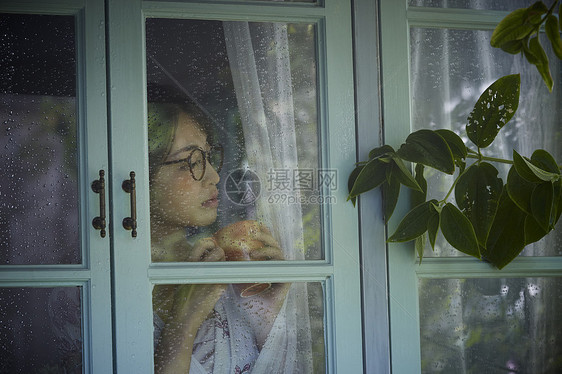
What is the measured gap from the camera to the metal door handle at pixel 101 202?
64.6 inches

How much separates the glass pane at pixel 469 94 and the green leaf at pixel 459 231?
0.34m

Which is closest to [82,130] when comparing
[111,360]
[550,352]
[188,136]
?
[188,136]

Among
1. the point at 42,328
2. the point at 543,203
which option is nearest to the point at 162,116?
the point at 42,328

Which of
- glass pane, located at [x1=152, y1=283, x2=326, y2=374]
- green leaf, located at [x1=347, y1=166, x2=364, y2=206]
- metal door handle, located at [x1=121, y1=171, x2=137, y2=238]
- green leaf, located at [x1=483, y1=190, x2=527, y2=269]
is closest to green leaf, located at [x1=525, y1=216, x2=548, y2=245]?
green leaf, located at [x1=483, y1=190, x2=527, y2=269]

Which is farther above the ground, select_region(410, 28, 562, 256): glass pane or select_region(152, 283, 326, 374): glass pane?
select_region(410, 28, 562, 256): glass pane

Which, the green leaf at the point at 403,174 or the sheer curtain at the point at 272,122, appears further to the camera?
the sheer curtain at the point at 272,122

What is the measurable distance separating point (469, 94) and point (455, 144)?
14.7 inches

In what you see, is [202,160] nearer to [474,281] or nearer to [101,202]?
[101,202]

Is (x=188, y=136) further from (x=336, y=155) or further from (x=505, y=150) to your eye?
(x=505, y=150)

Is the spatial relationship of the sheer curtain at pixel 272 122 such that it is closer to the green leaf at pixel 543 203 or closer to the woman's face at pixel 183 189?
the woman's face at pixel 183 189

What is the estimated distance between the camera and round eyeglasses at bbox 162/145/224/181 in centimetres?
172

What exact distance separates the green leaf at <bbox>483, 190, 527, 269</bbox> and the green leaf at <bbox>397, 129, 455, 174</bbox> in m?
0.19

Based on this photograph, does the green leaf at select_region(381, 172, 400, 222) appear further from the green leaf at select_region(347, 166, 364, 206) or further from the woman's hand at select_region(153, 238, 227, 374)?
the woman's hand at select_region(153, 238, 227, 374)

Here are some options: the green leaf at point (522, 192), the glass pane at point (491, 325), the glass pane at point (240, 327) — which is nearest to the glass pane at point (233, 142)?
the glass pane at point (240, 327)
